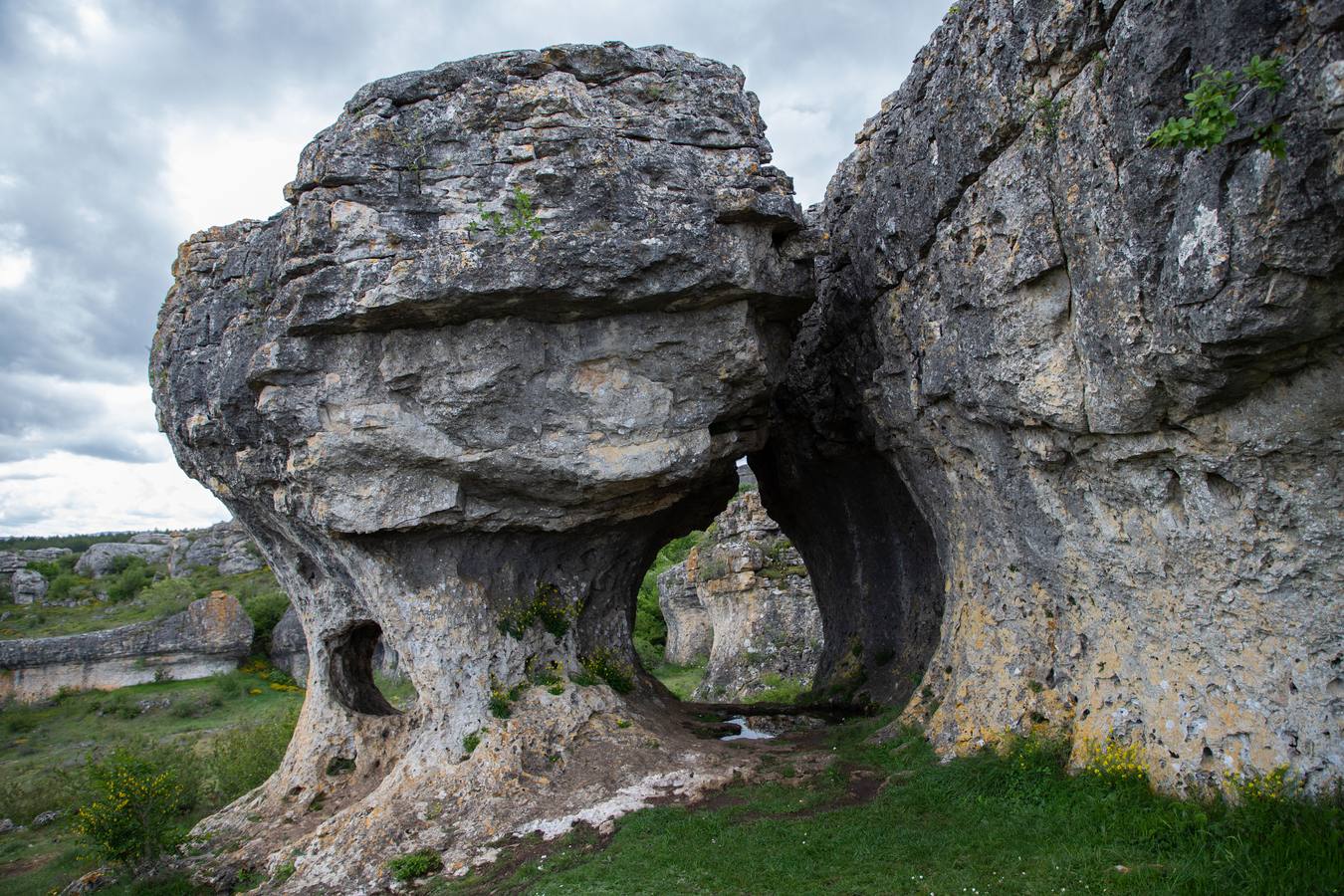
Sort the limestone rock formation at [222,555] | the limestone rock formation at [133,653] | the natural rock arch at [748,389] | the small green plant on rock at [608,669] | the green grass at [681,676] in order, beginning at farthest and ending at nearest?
the limestone rock formation at [222,555], the green grass at [681,676], the limestone rock formation at [133,653], the small green plant on rock at [608,669], the natural rock arch at [748,389]

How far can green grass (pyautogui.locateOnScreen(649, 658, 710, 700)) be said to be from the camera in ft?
100

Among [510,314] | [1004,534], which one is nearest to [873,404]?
[1004,534]

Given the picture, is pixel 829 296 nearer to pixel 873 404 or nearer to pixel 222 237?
pixel 873 404

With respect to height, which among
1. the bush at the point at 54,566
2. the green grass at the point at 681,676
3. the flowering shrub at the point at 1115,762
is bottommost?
the green grass at the point at 681,676

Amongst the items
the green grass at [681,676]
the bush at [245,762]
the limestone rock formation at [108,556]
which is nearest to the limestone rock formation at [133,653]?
the bush at [245,762]

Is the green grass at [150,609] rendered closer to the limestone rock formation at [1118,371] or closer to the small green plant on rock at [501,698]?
the small green plant on rock at [501,698]

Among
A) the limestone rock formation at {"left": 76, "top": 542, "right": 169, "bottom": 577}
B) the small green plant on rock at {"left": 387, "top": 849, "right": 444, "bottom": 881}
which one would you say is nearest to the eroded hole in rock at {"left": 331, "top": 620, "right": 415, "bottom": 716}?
the small green plant on rock at {"left": 387, "top": 849, "right": 444, "bottom": 881}

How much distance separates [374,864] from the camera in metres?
11.6

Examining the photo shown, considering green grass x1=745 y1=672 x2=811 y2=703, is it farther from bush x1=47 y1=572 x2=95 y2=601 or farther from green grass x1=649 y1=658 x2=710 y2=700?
bush x1=47 y1=572 x2=95 y2=601

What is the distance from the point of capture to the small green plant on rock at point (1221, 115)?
6.07 m

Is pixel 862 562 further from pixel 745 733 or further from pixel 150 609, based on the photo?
pixel 150 609

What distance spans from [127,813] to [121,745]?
9.09m

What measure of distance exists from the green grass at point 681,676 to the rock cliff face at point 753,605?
1813 millimetres

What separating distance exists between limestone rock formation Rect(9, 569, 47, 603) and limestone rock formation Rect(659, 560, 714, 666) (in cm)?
3301
